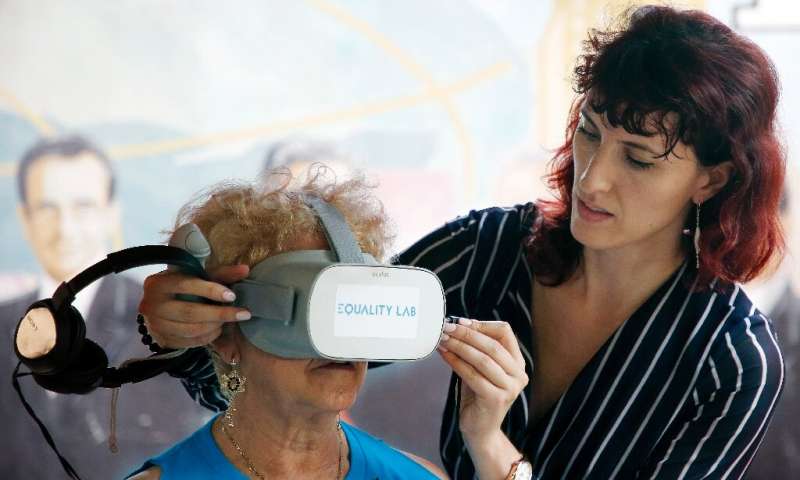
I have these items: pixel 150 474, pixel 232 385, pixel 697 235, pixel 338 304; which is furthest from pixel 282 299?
pixel 697 235

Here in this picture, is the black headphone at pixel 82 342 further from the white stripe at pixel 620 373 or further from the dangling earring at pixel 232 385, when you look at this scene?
the white stripe at pixel 620 373

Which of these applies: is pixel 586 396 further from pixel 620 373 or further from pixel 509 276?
pixel 509 276

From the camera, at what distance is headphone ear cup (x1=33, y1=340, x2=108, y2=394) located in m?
1.22

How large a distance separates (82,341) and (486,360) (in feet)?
1.85

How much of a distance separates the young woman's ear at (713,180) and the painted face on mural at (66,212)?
8.44 ft

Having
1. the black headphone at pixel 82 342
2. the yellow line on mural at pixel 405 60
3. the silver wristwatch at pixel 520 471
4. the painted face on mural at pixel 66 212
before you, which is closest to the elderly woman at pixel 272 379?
the black headphone at pixel 82 342

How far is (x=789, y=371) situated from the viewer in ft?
12.1

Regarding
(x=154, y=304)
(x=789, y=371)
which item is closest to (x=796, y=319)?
(x=789, y=371)

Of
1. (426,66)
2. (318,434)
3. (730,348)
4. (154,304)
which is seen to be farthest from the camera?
(426,66)

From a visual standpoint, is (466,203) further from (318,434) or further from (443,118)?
(318,434)

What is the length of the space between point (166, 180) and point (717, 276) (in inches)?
97.3

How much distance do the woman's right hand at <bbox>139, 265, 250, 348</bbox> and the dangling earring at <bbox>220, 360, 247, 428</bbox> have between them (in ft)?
0.50

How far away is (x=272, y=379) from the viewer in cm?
140

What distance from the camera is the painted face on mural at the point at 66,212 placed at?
369 centimetres
